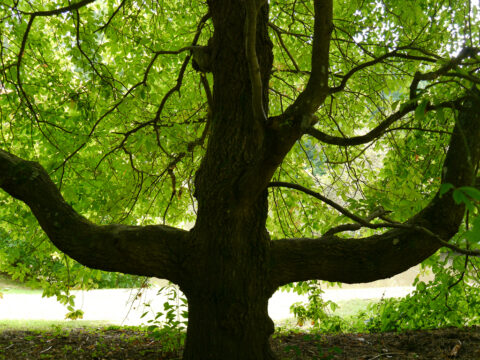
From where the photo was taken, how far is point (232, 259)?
323 centimetres

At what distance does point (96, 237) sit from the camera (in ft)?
11.0

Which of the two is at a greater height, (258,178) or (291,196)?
(291,196)

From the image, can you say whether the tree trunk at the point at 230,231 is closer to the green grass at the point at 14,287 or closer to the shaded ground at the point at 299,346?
the shaded ground at the point at 299,346

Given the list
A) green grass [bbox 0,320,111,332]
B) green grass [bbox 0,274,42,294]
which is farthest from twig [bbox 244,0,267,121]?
green grass [bbox 0,274,42,294]

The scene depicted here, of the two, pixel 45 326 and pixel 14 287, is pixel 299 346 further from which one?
pixel 14 287

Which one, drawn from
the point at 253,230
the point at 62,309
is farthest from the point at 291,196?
the point at 62,309

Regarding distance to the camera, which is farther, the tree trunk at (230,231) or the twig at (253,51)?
the tree trunk at (230,231)

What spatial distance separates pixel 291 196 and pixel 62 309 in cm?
864

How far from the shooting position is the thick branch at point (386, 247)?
122 inches

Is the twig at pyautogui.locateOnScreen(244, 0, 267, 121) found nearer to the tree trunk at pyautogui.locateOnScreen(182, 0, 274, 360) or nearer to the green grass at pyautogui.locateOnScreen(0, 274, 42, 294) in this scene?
the tree trunk at pyautogui.locateOnScreen(182, 0, 274, 360)

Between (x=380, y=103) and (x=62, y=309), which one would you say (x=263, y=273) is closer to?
(x=380, y=103)

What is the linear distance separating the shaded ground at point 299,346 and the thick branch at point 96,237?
103 centimetres

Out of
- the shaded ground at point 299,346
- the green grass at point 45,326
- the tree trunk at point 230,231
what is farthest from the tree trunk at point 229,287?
the green grass at point 45,326

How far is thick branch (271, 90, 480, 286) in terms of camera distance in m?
3.11
